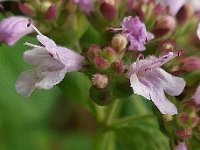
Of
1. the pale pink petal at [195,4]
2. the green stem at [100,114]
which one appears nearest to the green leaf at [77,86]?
the green stem at [100,114]

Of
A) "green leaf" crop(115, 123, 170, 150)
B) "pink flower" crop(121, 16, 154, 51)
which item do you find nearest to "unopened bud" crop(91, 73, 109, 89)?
"pink flower" crop(121, 16, 154, 51)

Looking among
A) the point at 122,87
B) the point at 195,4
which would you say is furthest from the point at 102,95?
the point at 195,4

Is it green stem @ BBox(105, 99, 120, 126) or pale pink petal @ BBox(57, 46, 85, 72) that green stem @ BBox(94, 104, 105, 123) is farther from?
pale pink petal @ BBox(57, 46, 85, 72)

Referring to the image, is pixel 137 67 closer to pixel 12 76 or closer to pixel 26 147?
pixel 12 76

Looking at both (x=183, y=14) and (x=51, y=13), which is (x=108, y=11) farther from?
(x=183, y=14)

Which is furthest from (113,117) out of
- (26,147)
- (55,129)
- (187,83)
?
(55,129)

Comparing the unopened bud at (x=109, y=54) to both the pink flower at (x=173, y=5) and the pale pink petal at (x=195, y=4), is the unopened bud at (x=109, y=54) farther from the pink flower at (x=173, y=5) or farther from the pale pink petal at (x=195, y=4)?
the pale pink petal at (x=195, y=4)
